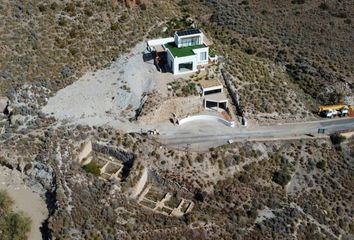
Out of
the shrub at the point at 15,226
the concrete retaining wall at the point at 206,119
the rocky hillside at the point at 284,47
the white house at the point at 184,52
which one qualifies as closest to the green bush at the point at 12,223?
the shrub at the point at 15,226

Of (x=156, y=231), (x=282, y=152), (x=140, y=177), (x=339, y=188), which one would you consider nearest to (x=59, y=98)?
(x=140, y=177)

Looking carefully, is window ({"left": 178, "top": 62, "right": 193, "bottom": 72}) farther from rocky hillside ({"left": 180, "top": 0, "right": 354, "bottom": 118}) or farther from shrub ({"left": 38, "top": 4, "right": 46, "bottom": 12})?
shrub ({"left": 38, "top": 4, "right": 46, "bottom": 12})

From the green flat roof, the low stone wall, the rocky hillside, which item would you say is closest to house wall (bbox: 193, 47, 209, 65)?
the green flat roof

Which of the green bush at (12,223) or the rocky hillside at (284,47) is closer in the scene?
the green bush at (12,223)

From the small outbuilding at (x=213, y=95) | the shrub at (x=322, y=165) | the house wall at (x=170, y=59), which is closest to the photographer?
the shrub at (x=322, y=165)

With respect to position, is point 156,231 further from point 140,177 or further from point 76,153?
point 76,153

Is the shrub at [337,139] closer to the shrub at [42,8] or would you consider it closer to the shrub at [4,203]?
the shrub at [4,203]
